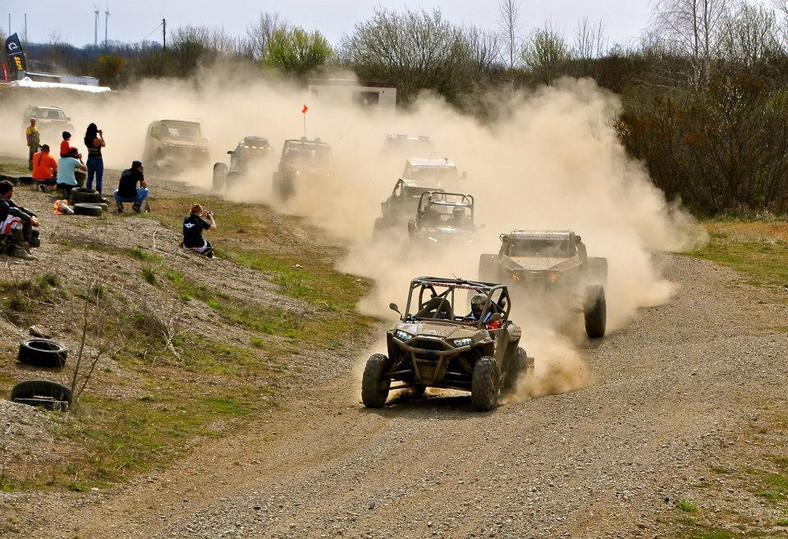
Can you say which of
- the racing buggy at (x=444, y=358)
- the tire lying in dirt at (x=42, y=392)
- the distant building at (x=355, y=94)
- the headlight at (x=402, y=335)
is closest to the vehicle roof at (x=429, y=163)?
the racing buggy at (x=444, y=358)

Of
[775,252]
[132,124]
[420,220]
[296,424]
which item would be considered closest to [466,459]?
[296,424]

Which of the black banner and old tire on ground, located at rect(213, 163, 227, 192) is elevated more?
the black banner

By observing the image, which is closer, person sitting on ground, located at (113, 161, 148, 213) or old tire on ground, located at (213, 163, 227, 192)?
person sitting on ground, located at (113, 161, 148, 213)

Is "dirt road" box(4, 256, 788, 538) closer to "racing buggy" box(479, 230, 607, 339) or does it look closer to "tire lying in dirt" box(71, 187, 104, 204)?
"racing buggy" box(479, 230, 607, 339)

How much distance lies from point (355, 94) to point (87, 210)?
35444 mm

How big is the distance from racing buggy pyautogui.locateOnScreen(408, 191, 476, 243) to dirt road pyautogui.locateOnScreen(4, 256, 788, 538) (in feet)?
35.5

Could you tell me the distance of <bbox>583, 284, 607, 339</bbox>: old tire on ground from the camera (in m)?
20.7

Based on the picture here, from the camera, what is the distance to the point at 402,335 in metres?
14.9

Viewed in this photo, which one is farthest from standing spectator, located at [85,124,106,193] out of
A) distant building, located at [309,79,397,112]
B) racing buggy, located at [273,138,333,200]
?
distant building, located at [309,79,397,112]

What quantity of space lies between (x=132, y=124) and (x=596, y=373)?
48.8m

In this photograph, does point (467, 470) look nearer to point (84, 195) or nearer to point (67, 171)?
point (84, 195)

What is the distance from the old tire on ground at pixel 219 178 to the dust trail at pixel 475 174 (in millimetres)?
1171

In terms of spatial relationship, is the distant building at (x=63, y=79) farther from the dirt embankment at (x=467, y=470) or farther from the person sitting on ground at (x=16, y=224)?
the dirt embankment at (x=467, y=470)

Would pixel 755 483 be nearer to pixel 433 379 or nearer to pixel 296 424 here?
pixel 433 379
